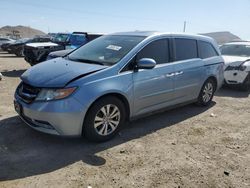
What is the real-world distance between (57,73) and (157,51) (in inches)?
76.6

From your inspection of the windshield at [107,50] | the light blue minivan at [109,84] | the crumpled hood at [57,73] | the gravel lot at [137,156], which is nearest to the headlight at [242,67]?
the light blue minivan at [109,84]

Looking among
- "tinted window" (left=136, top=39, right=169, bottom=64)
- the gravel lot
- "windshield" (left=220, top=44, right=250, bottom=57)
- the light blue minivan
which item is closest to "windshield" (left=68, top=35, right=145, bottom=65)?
the light blue minivan

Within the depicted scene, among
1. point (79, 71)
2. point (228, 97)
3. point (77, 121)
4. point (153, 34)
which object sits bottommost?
point (228, 97)

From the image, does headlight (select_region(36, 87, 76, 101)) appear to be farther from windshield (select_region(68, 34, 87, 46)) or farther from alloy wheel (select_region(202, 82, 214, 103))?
windshield (select_region(68, 34, 87, 46))

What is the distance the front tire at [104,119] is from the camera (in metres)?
4.38

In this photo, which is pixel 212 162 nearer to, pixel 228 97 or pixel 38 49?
pixel 228 97

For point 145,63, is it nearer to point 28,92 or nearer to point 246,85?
point 28,92

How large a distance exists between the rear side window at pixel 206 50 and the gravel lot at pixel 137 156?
5.24ft

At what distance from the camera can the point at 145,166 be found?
13.1 feet

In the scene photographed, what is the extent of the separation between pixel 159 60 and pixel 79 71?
168cm

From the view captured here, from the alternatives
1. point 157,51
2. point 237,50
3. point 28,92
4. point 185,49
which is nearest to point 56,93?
Answer: point 28,92

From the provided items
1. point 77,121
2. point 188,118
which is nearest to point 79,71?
point 77,121

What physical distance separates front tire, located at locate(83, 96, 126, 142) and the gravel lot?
158 millimetres

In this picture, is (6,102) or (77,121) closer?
(77,121)
